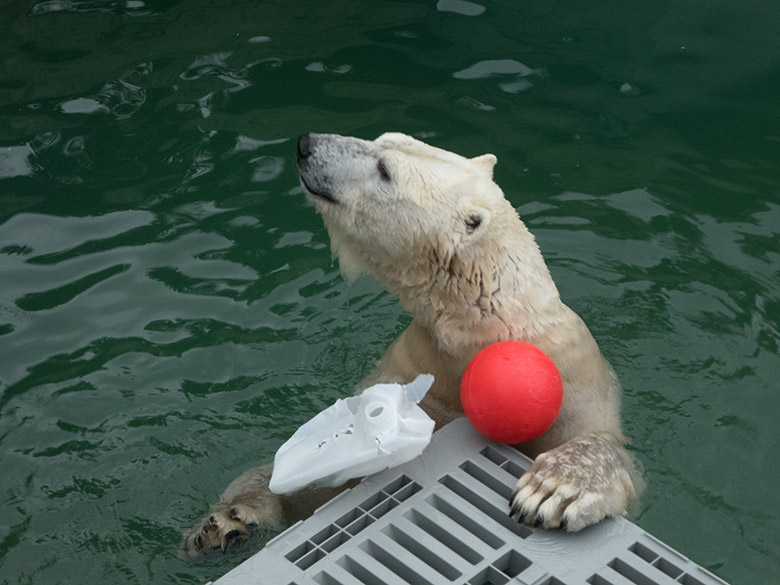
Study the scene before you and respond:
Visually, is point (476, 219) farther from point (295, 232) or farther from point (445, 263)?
point (295, 232)

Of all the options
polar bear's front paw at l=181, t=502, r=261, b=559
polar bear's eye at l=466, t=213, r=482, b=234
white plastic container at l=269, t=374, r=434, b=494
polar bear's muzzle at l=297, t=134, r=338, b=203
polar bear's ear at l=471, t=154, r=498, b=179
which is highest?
polar bear's muzzle at l=297, t=134, r=338, b=203

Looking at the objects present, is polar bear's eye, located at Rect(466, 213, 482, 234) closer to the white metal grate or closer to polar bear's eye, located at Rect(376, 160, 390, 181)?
polar bear's eye, located at Rect(376, 160, 390, 181)

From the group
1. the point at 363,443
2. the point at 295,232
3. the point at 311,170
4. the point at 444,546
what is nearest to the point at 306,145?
the point at 311,170

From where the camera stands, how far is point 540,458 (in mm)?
3311

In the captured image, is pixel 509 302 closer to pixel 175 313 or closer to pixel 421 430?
pixel 421 430

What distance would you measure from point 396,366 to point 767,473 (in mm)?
1685

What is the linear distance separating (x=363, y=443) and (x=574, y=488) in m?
0.69

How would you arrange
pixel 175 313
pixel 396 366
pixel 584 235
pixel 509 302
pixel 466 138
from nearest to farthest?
pixel 509 302 < pixel 396 366 < pixel 175 313 < pixel 584 235 < pixel 466 138

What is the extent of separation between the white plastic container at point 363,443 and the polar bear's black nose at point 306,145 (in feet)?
3.25

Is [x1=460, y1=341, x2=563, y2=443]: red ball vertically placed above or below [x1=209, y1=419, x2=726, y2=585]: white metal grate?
above

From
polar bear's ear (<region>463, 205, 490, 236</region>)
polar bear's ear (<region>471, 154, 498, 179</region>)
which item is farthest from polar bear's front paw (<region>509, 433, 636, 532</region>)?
polar bear's ear (<region>471, 154, 498, 179</region>)

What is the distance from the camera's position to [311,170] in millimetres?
3787

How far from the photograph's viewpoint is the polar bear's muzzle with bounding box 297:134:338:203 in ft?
12.4

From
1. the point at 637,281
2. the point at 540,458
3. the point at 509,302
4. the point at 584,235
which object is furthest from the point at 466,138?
the point at 540,458
